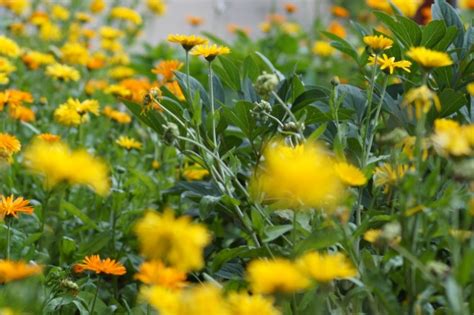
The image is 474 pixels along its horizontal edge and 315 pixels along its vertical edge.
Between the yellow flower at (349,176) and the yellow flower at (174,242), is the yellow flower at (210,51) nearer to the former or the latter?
the yellow flower at (349,176)

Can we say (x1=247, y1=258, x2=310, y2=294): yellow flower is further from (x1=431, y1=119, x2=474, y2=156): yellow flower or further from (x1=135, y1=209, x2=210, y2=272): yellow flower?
(x1=431, y1=119, x2=474, y2=156): yellow flower

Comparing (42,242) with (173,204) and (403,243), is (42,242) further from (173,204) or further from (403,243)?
(403,243)

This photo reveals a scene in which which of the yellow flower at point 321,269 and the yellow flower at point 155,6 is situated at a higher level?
the yellow flower at point 321,269

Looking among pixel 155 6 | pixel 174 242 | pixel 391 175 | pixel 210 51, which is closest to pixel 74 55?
pixel 155 6

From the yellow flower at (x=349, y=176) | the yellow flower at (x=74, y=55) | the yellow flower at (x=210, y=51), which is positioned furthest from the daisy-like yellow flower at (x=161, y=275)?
the yellow flower at (x=74, y=55)

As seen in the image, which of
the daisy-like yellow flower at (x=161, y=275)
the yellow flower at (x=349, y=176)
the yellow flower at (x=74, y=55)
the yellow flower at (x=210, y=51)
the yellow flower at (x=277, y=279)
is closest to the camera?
the yellow flower at (x=277, y=279)

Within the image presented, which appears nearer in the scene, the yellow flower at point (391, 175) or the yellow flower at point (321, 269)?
the yellow flower at point (321, 269)

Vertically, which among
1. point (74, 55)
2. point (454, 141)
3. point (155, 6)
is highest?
point (454, 141)

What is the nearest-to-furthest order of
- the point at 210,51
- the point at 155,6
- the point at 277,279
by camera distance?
1. the point at 277,279
2. the point at 210,51
3. the point at 155,6

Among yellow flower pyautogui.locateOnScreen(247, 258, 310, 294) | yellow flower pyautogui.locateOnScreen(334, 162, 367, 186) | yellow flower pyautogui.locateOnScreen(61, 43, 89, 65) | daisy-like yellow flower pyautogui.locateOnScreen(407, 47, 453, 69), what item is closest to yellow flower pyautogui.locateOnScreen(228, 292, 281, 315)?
yellow flower pyautogui.locateOnScreen(247, 258, 310, 294)

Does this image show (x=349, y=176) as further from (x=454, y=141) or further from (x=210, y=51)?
(x=210, y=51)

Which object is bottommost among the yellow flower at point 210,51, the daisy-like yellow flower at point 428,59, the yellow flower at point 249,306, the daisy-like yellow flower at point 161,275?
the daisy-like yellow flower at point 161,275

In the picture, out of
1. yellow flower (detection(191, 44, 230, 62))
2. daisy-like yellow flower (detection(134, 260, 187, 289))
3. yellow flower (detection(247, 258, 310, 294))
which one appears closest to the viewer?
yellow flower (detection(247, 258, 310, 294))

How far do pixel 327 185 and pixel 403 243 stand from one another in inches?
7.5
